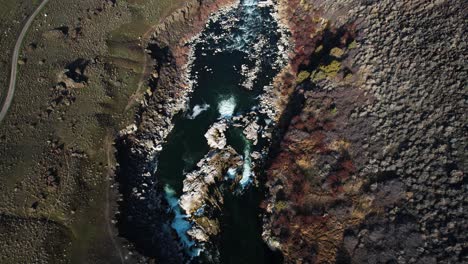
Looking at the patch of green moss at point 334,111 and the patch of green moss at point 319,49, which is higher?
the patch of green moss at point 319,49

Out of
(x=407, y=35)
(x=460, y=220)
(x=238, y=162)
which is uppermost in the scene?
(x=407, y=35)

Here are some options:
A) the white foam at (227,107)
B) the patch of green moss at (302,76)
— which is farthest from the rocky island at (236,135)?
the white foam at (227,107)

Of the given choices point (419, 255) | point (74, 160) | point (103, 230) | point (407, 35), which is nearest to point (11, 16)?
point (74, 160)

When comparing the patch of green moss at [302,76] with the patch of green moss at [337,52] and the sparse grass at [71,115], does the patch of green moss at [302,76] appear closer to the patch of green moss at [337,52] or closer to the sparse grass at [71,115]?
the patch of green moss at [337,52]

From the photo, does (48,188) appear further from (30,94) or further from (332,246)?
(332,246)

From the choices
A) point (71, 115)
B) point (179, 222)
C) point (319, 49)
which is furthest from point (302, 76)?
point (71, 115)

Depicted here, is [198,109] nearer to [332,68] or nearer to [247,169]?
[247,169]
